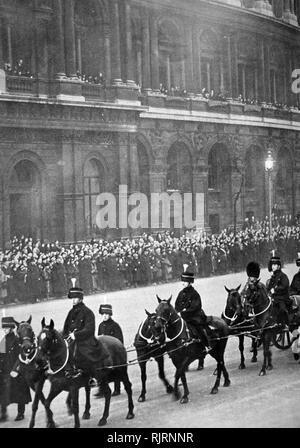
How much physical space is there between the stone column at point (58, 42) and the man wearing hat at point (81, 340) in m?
14.8

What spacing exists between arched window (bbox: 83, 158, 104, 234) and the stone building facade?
6cm

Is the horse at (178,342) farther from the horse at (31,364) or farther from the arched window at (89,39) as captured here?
the arched window at (89,39)

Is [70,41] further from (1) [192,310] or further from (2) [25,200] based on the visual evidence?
(1) [192,310]

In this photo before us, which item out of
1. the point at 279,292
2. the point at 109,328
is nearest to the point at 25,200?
the point at 279,292

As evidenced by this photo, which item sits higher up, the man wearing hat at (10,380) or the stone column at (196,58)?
the stone column at (196,58)

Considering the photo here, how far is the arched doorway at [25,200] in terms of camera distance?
2325 cm

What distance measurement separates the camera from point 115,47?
26.2m

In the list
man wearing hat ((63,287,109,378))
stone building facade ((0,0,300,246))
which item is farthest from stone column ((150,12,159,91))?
man wearing hat ((63,287,109,378))

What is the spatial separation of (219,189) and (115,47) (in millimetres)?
6071

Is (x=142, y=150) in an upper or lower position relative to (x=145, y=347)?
upper

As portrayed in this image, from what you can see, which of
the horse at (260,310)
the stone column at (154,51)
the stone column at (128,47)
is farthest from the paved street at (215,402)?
the stone column at (128,47)

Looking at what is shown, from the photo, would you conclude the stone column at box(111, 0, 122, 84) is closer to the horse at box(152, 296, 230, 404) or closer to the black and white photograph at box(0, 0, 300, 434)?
the black and white photograph at box(0, 0, 300, 434)

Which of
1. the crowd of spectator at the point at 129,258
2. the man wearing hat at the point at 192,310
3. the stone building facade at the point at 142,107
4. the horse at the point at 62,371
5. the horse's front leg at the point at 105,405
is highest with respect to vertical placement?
the stone building facade at the point at 142,107

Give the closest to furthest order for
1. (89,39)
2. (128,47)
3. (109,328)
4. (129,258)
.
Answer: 1. (109,328)
2. (129,258)
3. (89,39)
4. (128,47)
